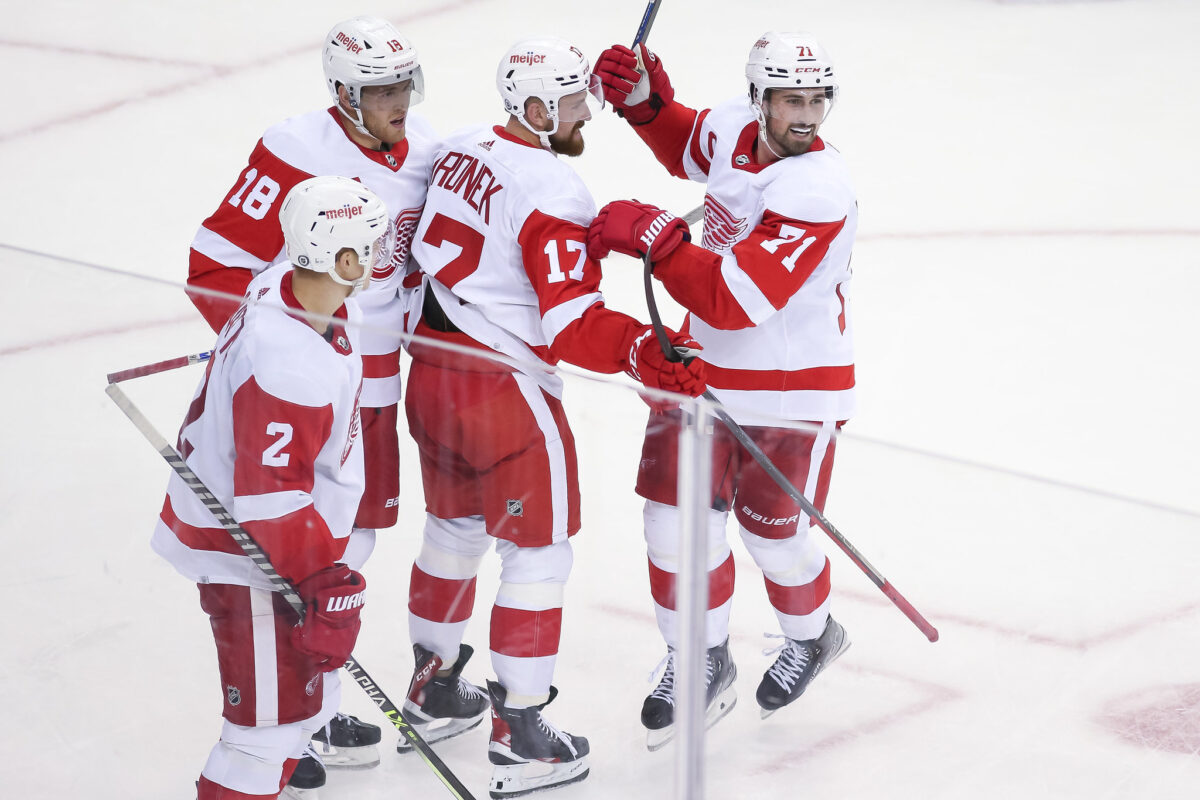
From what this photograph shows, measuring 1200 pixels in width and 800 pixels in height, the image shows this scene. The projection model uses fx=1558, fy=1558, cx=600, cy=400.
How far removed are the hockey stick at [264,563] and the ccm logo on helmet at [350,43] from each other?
664 mm

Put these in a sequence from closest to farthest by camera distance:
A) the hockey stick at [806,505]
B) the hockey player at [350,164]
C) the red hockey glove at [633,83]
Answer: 1. the hockey stick at [806,505]
2. the hockey player at [350,164]
3. the red hockey glove at [633,83]

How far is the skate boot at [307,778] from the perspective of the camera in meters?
2.14

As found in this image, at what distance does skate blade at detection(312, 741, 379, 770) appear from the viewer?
217cm

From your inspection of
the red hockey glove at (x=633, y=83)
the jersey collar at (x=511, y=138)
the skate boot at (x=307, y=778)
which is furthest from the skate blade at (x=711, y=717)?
the red hockey glove at (x=633, y=83)

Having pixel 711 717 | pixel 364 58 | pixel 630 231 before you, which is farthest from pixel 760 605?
pixel 364 58

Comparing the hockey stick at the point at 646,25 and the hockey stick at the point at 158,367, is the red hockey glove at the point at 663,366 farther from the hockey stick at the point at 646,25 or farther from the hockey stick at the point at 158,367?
the hockey stick at the point at 646,25

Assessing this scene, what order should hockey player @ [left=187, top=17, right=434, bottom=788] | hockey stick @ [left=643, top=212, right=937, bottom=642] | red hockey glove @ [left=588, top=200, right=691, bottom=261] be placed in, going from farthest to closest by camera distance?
hockey player @ [left=187, top=17, right=434, bottom=788], red hockey glove @ [left=588, top=200, right=691, bottom=261], hockey stick @ [left=643, top=212, right=937, bottom=642]

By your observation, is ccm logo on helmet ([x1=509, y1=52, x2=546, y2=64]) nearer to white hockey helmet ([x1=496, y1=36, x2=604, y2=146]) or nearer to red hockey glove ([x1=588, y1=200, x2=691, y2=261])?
white hockey helmet ([x1=496, y1=36, x2=604, y2=146])

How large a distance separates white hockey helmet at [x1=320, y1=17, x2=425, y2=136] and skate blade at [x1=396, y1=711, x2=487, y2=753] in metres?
0.92

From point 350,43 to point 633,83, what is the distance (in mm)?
542

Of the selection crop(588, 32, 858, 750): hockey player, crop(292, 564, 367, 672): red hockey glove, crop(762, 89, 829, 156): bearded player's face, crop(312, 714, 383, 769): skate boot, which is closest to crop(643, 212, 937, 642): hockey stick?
crop(588, 32, 858, 750): hockey player

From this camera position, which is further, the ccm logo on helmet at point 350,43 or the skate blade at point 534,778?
the ccm logo on helmet at point 350,43

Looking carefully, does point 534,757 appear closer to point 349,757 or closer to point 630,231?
point 349,757

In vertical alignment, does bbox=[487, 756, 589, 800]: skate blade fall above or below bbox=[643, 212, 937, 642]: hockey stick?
below
